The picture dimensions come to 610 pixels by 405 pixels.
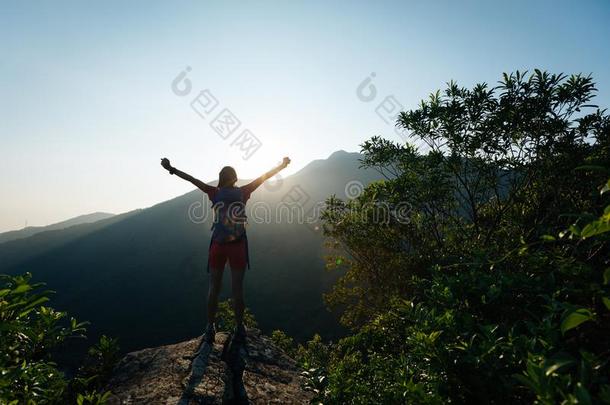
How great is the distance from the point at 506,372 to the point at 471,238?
292 inches

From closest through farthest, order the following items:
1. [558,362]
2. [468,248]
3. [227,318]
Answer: [558,362], [468,248], [227,318]

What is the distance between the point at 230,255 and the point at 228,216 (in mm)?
585

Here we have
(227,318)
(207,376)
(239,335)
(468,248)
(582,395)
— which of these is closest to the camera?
(582,395)

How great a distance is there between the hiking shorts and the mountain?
5661 cm

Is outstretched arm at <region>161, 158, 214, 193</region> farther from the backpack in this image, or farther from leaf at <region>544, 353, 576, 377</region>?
leaf at <region>544, 353, 576, 377</region>

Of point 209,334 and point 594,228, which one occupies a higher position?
Result: point 594,228

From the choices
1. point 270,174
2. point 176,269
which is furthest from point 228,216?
point 176,269

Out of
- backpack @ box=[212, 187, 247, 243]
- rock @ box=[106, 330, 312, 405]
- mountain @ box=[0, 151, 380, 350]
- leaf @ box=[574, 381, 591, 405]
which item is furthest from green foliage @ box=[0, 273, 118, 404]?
mountain @ box=[0, 151, 380, 350]

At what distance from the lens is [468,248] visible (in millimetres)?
7445

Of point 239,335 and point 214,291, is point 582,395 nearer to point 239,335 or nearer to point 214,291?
point 214,291

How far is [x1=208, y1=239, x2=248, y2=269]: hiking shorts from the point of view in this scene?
502 centimetres

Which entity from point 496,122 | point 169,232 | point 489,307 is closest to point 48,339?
point 489,307

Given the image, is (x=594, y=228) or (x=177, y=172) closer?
(x=594, y=228)

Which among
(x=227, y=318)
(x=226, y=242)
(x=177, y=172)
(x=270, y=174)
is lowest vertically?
(x=227, y=318)
